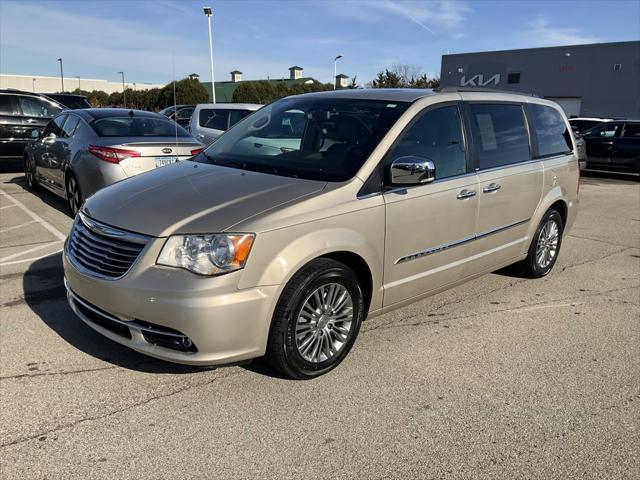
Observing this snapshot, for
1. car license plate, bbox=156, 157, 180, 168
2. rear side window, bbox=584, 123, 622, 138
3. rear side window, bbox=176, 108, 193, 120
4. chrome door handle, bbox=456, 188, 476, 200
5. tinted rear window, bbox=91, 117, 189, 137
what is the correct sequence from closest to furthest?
1. chrome door handle, bbox=456, 188, 476, 200
2. car license plate, bbox=156, 157, 180, 168
3. tinted rear window, bbox=91, 117, 189, 137
4. rear side window, bbox=584, 123, 622, 138
5. rear side window, bbox=176, 108, 193, 120

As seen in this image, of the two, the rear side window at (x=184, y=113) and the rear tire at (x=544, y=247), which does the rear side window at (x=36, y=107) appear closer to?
the rear side window at (x=184, y=113)

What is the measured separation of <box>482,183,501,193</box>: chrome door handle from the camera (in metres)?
4.47

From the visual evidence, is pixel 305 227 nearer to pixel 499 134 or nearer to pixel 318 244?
pixel 318 244

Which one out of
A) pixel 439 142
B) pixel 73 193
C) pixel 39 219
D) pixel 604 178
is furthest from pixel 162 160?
pixel 604 178

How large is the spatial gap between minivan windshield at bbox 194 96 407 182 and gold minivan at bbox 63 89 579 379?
0.02m

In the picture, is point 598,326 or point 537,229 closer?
point 598,326

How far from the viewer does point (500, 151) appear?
478 cm

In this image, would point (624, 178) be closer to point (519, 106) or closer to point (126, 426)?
point (519, 106)

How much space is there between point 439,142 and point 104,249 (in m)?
2.55

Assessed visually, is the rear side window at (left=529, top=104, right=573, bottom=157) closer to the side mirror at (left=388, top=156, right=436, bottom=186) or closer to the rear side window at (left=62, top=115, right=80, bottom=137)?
the side mirror at (left=388, top=156, right=436, bottom=186)

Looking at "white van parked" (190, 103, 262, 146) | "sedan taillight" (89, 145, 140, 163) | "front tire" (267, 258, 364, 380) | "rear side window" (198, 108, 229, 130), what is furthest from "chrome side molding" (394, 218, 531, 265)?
"rear side window" (198, 108, 229, 130)

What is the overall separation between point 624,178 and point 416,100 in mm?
14803

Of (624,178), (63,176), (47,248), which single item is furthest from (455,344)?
(624,178)

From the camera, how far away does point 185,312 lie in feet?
9.56
